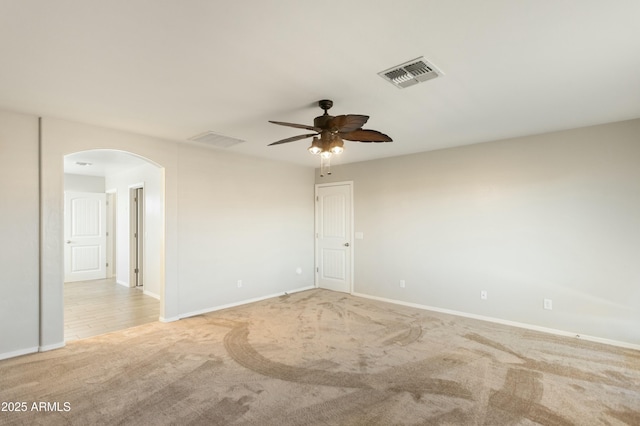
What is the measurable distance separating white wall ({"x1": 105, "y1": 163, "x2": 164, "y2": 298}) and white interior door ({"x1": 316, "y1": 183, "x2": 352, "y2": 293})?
303 centimetres

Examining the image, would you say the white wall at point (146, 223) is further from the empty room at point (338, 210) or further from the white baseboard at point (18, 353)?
the white baseboard at point (18, 353)


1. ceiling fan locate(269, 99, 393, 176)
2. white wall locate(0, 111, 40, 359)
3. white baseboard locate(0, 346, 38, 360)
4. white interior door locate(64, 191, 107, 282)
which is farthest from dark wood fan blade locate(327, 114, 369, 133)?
white interior door locate(64, 191, 107, 282)

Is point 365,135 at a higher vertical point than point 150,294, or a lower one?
higher

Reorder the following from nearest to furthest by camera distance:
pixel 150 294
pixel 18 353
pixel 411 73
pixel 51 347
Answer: pixel 411 73
pixel 18 353
pixel 51 347
pixel 150 294

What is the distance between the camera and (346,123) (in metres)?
2.59

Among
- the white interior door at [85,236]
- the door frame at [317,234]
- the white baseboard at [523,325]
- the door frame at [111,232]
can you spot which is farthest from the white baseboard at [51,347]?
the door frame at [111,232]

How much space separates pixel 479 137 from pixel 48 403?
5.34 m

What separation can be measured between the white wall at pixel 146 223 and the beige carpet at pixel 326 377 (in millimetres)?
1891

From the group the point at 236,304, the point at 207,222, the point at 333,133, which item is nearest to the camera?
the point at 333,133

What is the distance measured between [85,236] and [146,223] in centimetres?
270

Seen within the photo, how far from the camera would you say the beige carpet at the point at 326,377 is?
7.50 ft

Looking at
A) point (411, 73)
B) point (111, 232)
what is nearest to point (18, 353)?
point (411, 73)

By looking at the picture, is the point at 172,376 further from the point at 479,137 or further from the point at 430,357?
the point at 479,137

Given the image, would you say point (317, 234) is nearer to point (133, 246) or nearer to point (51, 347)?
point (133, 246)
